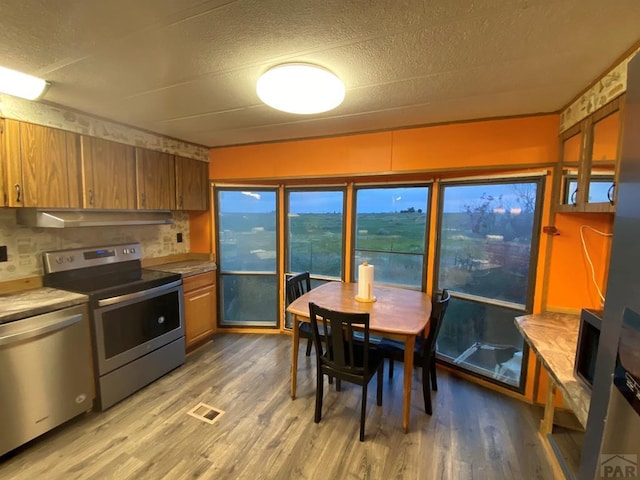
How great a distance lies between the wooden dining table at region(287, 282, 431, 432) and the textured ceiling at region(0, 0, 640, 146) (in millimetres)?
1575

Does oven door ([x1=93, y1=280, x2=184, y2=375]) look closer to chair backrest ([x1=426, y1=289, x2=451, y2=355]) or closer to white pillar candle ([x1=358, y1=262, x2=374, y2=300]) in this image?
white pillar candle ([x1=358, y1=262, x2=374, y2=300])

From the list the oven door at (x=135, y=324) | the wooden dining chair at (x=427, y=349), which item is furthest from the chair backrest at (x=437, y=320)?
the oven door at (x=135, y=324)

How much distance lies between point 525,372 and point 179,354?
320cm

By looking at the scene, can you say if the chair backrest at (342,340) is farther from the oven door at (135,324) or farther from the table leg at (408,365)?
the oven door at (135,324)

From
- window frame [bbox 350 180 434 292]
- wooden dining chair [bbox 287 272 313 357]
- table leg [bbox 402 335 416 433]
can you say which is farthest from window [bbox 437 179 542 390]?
wooden dining chair [bbox 287 272 313 357]

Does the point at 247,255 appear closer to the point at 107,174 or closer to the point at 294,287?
the point at 294,287

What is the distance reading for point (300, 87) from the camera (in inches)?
60.0

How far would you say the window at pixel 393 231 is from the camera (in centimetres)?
296

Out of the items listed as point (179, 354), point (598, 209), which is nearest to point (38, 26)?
point (179, 354)

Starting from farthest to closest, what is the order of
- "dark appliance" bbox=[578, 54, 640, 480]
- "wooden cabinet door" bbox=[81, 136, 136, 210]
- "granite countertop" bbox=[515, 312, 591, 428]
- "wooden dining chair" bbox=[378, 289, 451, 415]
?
1. "wooden cabinet door" bbox=[81, 136, 136, 210]
2. "wooden dining chair" bbox=[378, 289, 451, 415]
3. "granite countertop" bbox=[515, 312, 591, 428]
4. "dark appliance" bbox=[578, 54, 640, 480]

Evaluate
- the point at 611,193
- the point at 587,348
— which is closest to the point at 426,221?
the point at 611,193

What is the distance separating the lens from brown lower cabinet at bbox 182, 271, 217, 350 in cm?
301

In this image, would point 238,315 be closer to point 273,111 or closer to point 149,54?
point 273,111

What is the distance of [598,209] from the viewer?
156 centimetres
